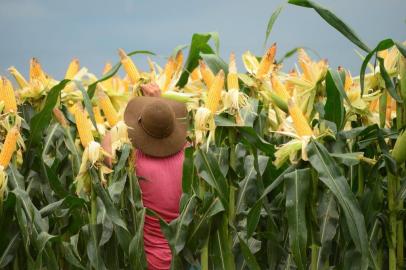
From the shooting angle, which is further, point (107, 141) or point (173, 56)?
point (173, 56)

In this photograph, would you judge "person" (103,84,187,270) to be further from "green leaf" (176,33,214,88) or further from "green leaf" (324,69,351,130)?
"green leaf" (324,69,351,130)

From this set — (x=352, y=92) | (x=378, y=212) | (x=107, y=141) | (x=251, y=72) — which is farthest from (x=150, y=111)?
(x=378, y=212)

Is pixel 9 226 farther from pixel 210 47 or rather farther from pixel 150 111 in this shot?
pixel 210 47

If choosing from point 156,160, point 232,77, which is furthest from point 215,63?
point 156,160

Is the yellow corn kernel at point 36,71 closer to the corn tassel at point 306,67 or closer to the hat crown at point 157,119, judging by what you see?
the hat crown at point 157,119

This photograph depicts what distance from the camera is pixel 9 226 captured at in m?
4.32

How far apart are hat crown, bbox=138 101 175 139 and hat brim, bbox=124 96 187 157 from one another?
0.08ft

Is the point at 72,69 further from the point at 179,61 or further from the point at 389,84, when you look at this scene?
the point at 389,84

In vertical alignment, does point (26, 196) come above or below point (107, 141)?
below

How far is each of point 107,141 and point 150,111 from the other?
37 centimetres

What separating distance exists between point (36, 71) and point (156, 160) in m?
1.08

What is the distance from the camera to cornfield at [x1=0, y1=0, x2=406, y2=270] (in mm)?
3664

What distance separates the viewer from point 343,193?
11.4 ft

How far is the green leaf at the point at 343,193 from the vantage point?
348cm
